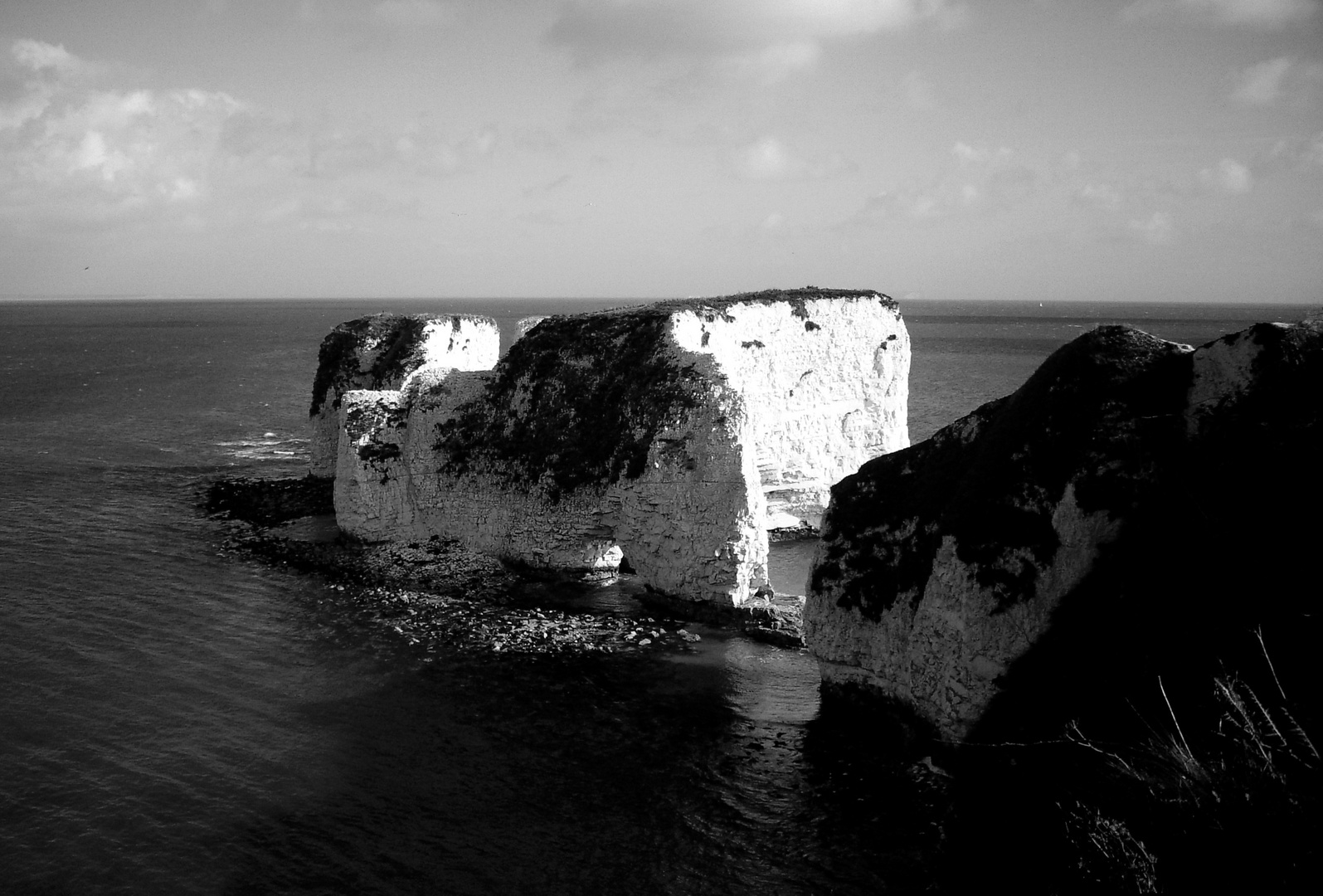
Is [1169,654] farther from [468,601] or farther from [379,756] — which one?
[468,601]

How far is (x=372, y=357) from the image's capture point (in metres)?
45.7

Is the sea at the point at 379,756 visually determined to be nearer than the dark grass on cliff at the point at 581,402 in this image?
Yes

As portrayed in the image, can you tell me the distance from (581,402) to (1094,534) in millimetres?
19686

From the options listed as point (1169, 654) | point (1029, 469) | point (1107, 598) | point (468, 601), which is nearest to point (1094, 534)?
point (1107, 598)

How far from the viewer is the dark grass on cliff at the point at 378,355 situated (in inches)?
1737

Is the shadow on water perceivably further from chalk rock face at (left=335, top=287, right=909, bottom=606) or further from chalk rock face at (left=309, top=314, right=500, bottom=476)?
chalk rock face at (left=309, top=314, right=500, bottom=476)

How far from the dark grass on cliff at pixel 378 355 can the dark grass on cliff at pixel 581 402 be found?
963 centimetres

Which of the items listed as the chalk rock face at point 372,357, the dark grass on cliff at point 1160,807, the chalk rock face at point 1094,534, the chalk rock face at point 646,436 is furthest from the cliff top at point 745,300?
the dark grass on cliff at point 1160,807

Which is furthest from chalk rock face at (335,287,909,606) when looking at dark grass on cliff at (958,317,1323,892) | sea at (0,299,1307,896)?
dark grass on cliff at (958,317,1323,892)

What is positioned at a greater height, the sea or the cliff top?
the cliff top

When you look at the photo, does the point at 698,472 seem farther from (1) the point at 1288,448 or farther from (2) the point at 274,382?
(2) the point at 274,382

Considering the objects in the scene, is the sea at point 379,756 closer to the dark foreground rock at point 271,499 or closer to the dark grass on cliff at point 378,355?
the dark foreground rock at point 271,499

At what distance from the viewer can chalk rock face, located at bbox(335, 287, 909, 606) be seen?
1146 inches

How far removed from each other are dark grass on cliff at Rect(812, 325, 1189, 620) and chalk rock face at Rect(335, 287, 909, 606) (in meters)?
7.43
